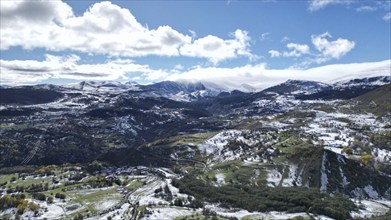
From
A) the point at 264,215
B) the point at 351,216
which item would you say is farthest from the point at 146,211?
the point at 351,216

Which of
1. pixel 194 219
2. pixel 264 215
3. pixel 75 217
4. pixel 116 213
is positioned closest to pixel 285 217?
pixel 264 215

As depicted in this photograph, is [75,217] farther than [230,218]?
Yes

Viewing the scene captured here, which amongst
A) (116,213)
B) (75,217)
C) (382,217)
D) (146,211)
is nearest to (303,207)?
(382,217)

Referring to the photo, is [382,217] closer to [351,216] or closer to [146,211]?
[351,216]

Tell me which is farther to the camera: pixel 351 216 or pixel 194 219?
pixel 351 216

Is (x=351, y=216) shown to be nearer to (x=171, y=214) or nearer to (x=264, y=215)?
(x=264, y=215)

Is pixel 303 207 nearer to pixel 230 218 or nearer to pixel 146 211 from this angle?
pixel 230 218

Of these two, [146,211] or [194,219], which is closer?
[194,219]
